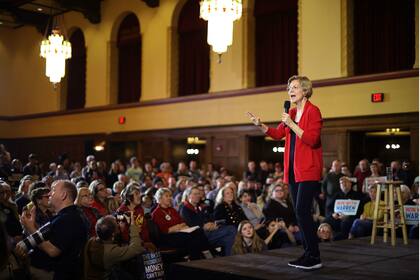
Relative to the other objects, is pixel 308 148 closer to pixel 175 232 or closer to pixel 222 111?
pixel 175 232

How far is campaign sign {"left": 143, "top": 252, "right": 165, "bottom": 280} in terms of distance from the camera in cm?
495

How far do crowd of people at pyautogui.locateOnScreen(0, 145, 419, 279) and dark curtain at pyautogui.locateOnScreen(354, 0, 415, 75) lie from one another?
6.35 feet

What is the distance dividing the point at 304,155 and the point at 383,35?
6725mm

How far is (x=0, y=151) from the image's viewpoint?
795cm

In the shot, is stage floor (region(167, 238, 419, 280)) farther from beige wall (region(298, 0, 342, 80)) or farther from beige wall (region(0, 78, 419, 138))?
beige wall (region(298, 0, 342, 80))

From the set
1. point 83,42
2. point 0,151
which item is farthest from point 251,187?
point 83,42

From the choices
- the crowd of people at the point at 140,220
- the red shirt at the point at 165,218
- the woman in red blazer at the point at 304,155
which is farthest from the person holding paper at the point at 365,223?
the woman in red blazer at the point at 304,155

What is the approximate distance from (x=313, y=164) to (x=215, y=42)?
17.1 ft

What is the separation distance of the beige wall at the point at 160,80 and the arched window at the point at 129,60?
8.5 inches

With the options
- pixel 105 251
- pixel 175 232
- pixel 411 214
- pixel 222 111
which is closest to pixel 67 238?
pixel 105 251

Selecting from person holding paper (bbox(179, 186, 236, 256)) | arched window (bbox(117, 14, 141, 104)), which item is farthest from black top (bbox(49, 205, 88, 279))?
arched window (bbox(117, 14, 141, 104))

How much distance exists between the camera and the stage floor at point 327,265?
12.9 ft

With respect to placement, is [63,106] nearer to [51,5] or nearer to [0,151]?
[51,5]

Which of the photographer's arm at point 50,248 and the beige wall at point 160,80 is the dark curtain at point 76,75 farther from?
the photographer's arm at point 50,248
